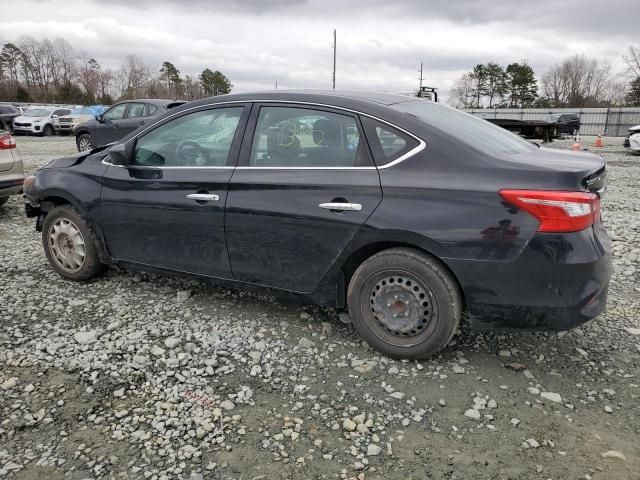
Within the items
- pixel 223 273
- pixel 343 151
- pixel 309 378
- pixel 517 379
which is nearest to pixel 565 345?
pixel 517 379

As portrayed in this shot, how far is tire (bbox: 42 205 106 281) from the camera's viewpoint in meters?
4.34

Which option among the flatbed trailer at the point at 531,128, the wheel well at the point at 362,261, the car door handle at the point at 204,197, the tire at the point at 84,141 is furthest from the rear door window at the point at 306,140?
the flatbed trailer at the point at 531,128

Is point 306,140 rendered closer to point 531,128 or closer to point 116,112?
point 116,112

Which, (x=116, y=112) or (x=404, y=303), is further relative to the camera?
(x=116, y=112)

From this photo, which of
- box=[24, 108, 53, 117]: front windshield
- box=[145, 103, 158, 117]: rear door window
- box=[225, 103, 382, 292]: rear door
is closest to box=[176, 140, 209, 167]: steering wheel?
box=[225, 103, 382, 292]: rear door

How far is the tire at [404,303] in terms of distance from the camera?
3027 millimetres

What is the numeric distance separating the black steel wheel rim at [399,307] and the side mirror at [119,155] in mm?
2175

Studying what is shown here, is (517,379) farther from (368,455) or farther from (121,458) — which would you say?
(121,458)

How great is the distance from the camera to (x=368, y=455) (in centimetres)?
246

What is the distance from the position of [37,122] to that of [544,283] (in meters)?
28.5

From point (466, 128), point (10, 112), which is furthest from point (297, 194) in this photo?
point (10, 112)

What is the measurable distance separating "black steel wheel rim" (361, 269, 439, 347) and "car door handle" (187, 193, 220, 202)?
4.04 ft

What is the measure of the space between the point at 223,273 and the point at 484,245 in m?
1.86

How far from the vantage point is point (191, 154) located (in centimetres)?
383
